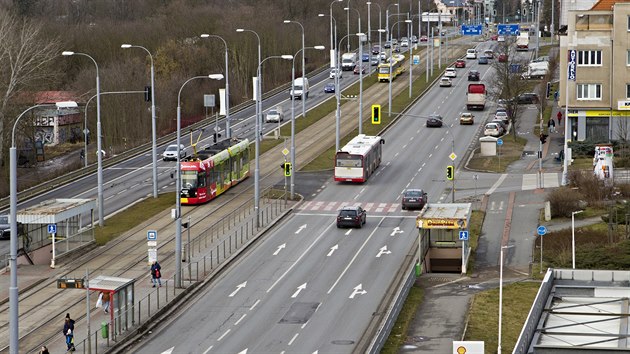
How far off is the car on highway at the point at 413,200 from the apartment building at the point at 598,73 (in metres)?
29.1

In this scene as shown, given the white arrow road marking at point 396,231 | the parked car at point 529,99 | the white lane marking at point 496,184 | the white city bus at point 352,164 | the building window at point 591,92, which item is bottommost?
the white arrow road marking at point 396,231

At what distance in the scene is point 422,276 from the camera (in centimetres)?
6328

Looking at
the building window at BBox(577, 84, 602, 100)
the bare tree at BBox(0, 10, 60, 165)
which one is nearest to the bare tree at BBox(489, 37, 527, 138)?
the building window at BBox(577, 84, 602, 100)

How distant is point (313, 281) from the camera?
61969 mm

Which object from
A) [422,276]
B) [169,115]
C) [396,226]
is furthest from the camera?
[169,115]

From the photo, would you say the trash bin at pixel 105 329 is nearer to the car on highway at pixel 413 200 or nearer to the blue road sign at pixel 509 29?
the car on highway at pixel 413 200

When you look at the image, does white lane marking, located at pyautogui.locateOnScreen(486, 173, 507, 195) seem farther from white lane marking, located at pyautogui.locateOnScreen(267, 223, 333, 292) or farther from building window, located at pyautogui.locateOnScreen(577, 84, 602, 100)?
building window, located at pyautogui.locateOnScreen(577, 84, 602, 100)

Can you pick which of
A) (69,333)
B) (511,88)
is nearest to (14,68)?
(511,88)

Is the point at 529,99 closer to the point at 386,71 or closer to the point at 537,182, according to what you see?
the point at 386,71

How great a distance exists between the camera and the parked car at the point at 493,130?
108100 mm

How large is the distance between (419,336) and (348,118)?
69.9 metres

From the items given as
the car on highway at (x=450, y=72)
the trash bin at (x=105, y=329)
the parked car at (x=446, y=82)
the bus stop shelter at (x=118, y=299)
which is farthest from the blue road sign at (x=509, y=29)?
the trash bin at (x=105, y=329)

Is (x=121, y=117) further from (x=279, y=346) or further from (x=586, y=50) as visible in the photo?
(x=279, y=346)

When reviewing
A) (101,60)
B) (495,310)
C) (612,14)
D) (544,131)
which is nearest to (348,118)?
(544,131)
